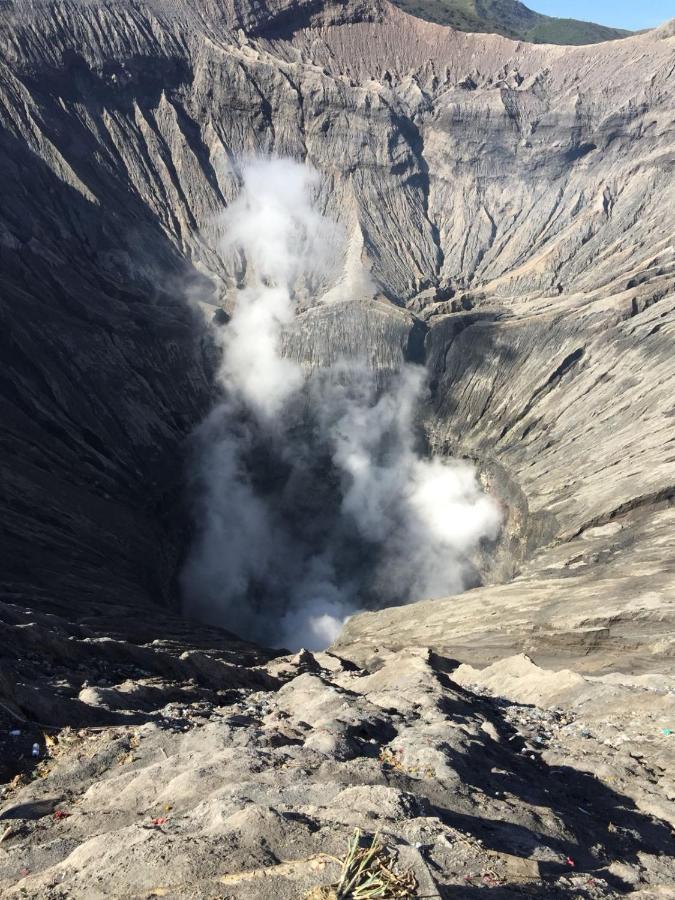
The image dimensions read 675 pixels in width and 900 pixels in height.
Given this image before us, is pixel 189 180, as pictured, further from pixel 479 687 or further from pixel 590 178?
pixel 479 687

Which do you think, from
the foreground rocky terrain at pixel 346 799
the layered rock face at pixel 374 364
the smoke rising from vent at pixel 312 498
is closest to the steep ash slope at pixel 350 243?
the layered rock face at pixel 374 364

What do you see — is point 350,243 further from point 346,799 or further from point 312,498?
point 346,799

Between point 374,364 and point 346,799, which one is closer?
point 346,799

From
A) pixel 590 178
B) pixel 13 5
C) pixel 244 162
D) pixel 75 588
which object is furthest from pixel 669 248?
pixel 13 5

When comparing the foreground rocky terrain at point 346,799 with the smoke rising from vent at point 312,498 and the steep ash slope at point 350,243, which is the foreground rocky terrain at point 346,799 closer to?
the steep ash slope at point 350,243

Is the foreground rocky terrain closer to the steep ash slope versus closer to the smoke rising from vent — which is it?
the steep ash slope

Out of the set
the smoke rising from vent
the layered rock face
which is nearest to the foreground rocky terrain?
the layered rock face

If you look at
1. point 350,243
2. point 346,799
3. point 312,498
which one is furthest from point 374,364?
point 346,799
